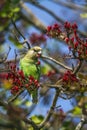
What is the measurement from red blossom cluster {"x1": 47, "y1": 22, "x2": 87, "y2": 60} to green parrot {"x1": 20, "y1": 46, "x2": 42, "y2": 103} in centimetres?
74

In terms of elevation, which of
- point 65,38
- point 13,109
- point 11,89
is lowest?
point 11,89

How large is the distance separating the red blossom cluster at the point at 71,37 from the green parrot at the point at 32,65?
74cm

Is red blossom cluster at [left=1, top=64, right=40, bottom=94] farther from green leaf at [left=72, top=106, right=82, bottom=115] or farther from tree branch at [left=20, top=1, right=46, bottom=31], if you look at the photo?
tree branch at [left=20, top=1, right=46, bottom=31]

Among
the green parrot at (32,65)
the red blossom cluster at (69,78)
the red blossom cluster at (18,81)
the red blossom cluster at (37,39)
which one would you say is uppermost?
the red blossom cluster at (69,78)

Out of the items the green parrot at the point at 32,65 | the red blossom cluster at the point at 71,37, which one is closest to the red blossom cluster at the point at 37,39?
the green parrot at the point at 32,65

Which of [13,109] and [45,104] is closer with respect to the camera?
[13,109]

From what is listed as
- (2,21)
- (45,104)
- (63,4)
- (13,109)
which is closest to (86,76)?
(45,104)

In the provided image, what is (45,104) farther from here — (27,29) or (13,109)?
(27,29)

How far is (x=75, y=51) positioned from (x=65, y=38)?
0.22 m

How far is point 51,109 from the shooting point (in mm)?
3359

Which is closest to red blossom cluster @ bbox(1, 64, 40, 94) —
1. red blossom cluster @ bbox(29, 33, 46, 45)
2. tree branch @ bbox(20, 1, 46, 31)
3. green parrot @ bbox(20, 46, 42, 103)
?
green parrot @ bbox(20, 46, 42, 103)

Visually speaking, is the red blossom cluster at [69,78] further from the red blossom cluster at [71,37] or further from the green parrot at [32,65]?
the green parrot at [32,65]

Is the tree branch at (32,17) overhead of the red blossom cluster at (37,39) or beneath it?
beneath

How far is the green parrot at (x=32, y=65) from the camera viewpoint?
4191 mm
